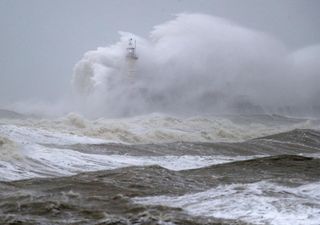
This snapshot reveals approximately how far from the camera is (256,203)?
21.7ft

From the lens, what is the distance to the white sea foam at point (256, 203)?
19.4 ft

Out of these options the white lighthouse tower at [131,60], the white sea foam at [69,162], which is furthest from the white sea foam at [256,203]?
the white lighthouse tower at [131,60]

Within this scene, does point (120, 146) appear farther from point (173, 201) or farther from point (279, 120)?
point (279, 120)

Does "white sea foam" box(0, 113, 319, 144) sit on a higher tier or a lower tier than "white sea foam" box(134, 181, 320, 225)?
higher

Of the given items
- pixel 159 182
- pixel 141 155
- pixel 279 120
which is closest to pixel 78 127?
pixel 141 155

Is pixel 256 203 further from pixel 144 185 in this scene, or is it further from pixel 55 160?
pixel 55 160

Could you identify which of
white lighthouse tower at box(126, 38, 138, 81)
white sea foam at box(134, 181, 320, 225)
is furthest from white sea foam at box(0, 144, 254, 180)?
white lighthouse tower at box(126, 38, 138, 81)

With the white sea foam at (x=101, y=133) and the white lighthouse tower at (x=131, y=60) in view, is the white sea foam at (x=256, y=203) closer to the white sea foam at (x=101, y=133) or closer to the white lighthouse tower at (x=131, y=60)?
the white sea foam at (x=101, y=133)

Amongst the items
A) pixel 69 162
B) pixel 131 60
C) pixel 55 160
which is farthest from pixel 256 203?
pixel 131 60

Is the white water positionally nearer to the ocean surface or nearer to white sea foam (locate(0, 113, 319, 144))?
the ocean surface

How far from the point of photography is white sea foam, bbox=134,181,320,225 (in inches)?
232

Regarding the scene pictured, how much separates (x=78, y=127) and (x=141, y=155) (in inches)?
323

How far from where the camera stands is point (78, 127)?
70.5 ft

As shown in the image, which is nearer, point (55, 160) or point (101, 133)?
point (55, 160)
